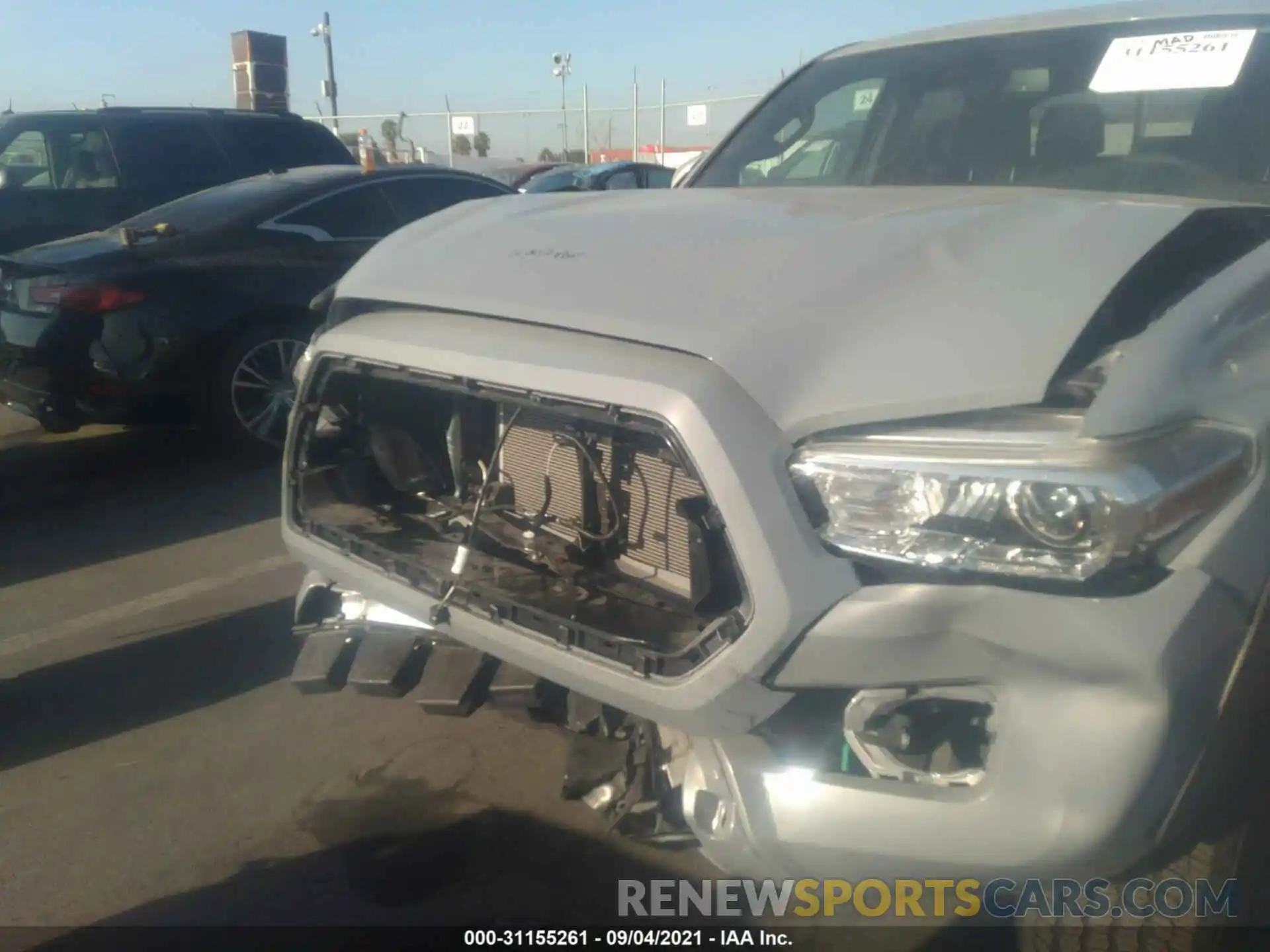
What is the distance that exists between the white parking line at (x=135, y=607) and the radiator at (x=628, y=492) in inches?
95.7

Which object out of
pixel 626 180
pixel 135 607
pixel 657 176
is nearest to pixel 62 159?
pixel 135 607

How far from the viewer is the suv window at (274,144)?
30.7 feet

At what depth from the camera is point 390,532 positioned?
9.21ft

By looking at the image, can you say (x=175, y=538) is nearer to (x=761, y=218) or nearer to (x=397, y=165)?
(x=397, y=165)

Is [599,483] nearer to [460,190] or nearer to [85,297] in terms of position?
[85,297]

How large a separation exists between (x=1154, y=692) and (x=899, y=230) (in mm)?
1055

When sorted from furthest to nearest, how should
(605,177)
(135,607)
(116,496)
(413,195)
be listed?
(605,177) → (413,195) → (116,496) → (135,607)

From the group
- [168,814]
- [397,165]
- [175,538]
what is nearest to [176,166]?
[397,165]

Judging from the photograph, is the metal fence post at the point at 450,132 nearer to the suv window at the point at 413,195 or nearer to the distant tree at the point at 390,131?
the distant tree at the point at 390,131

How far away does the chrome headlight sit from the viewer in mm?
1740

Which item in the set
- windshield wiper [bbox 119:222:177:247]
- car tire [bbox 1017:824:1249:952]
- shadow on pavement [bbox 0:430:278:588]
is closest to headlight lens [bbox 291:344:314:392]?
car tire [bbox 1017:824:1249:952]

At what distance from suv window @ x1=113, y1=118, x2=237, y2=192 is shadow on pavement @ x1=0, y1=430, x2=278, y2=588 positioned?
267 centimetres

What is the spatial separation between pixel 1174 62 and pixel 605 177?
28.4ft

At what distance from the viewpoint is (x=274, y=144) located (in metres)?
9.62
